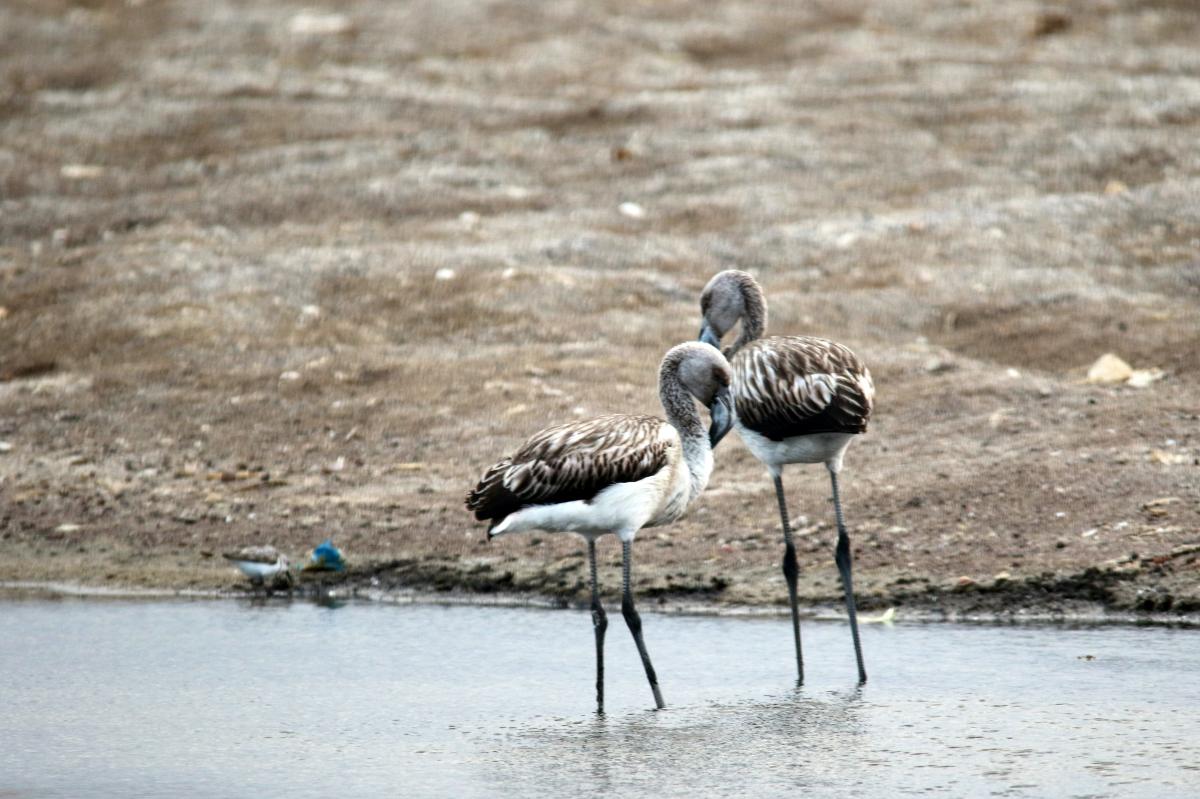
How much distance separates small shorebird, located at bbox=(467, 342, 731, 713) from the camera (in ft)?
22.4

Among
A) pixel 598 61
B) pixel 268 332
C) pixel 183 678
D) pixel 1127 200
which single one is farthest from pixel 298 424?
pixel 598 61

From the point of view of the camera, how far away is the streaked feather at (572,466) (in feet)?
22.4

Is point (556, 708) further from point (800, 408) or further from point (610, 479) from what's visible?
point (800, 408)

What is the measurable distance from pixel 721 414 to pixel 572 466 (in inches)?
29.5

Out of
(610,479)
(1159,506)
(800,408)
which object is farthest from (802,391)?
(1159,506)

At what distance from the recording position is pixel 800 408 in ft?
23.8

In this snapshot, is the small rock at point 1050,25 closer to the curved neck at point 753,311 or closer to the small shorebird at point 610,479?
the curved neck at point 753,311

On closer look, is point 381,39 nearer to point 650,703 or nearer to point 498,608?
point 498,608

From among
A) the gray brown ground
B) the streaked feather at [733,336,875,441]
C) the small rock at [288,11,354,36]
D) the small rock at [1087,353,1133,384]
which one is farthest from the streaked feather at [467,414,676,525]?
the small rock at [288,11,354,36]

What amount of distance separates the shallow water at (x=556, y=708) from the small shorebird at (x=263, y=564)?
24cm

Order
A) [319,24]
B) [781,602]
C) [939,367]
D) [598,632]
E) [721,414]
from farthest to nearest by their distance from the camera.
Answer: [319,24] → [939,367] → [781,602] → [721,414] → [598,632]

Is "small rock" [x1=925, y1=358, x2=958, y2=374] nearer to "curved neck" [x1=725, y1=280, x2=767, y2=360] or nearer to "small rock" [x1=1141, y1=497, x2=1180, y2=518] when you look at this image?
"small rock" [x1=1141, y1=497, x2=1180, y2=518]

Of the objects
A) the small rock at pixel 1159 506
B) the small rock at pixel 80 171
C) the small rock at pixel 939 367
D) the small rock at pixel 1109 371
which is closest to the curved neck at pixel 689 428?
the small rock at pixel 1159 506

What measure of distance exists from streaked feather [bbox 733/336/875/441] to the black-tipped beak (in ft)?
0.60
